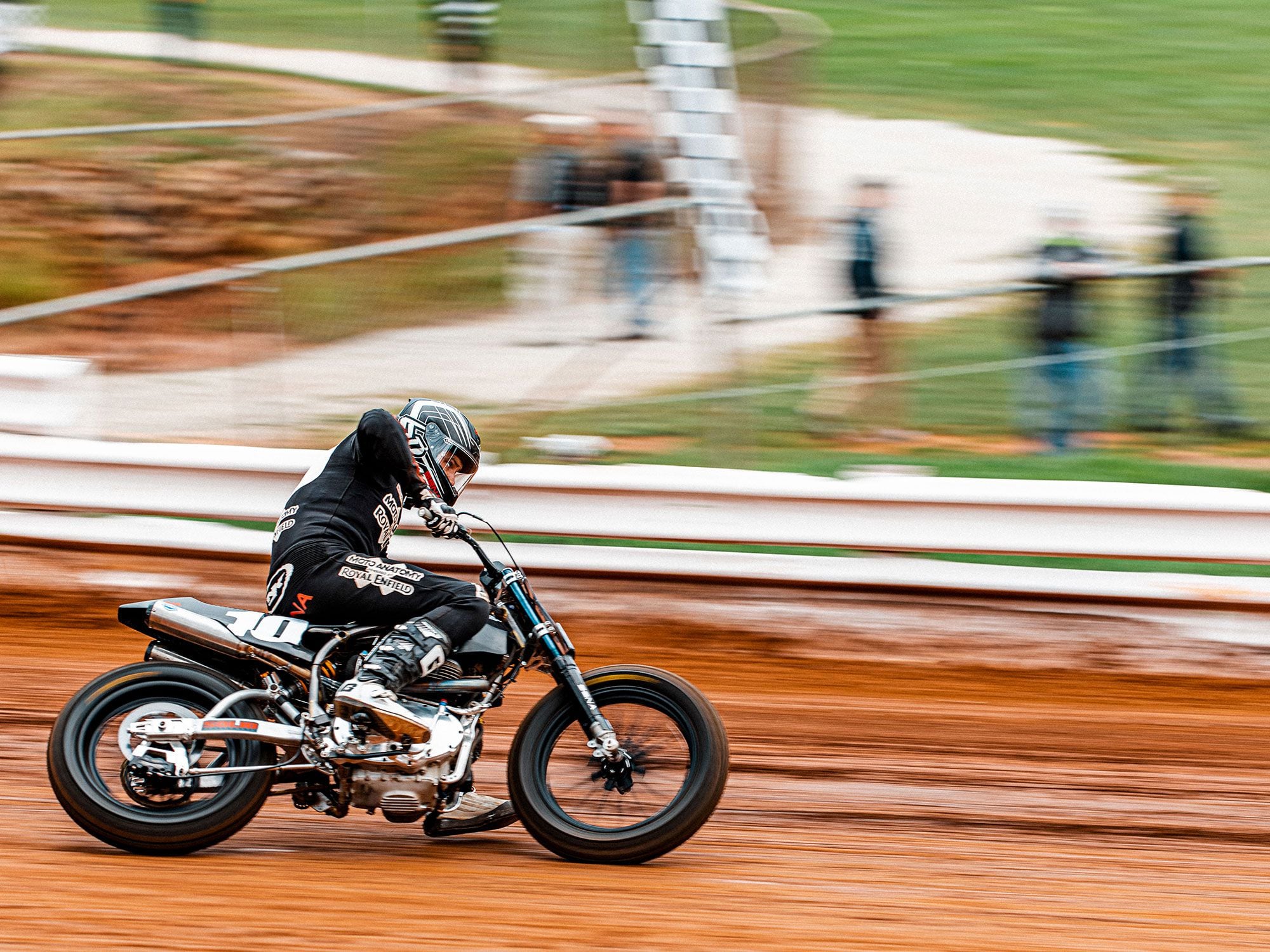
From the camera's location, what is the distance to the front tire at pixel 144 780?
5055mm

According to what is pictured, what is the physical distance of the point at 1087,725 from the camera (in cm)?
730

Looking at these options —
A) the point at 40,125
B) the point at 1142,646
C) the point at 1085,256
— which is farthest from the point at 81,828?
the point at 40,125

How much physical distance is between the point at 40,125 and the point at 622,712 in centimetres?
843

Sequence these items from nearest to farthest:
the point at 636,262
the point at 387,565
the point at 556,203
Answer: the point at 387,565
the point at 636,262
the point at 556,203

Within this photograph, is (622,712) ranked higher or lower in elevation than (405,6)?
lower

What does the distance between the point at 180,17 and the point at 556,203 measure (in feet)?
18.8

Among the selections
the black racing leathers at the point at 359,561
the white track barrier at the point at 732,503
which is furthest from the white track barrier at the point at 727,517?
the black racing leathers at the point at 359,561

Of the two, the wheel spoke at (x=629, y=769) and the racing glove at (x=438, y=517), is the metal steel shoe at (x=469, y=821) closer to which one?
the wheel spoke at (x=629, y=769)

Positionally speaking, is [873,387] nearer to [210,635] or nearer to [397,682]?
[397,682]

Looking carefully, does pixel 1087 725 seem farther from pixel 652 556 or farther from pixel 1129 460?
pixel 652 556

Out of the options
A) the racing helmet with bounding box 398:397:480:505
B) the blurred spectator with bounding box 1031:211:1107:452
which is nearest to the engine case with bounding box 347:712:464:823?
the racing helmet with bounding box 398:397:480:505

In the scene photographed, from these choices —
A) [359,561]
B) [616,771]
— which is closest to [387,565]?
[359,561]

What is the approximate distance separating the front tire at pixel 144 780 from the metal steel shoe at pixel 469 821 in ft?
1.97

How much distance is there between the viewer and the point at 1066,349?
26.9ft
